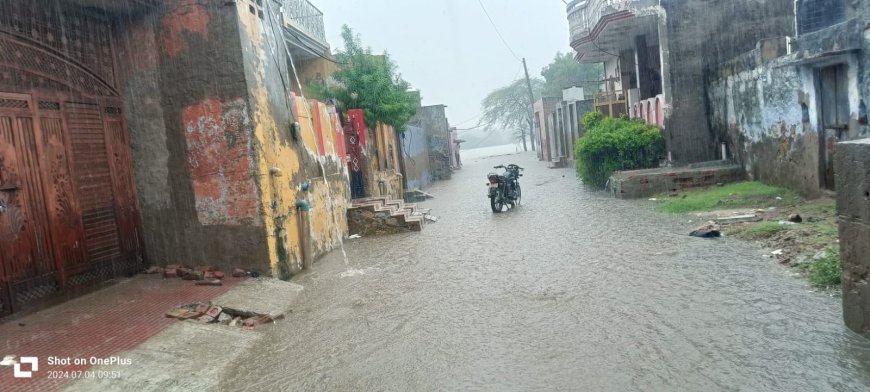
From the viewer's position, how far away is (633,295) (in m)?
6.06

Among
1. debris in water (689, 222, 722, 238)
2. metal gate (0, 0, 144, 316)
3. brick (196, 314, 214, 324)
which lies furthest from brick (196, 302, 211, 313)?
debris in water (689, 222, 722, 238)

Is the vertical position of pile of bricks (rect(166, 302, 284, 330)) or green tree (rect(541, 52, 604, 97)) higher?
green tree (rect(541, 52, 604, 97))

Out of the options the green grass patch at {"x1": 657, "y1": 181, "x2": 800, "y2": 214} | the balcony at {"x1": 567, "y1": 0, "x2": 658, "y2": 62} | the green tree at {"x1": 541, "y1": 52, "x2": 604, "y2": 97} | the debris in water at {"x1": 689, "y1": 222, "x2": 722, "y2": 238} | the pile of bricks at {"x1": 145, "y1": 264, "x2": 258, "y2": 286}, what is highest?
the green tree at {"x1": 541, "y1": 52, "x2": 604, "y2": 97}

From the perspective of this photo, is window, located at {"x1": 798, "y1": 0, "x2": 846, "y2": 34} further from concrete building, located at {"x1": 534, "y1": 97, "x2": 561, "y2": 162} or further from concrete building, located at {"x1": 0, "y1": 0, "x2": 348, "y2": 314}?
concrete building, located at {"x1": 534, "y1": 97, "x2": 561, "y2": 162}

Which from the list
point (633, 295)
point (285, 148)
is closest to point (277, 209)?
point (285, 148)

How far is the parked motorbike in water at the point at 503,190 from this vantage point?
46.2 ft

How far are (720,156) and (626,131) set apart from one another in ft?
7.91

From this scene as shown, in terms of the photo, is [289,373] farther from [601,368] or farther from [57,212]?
[57,212]

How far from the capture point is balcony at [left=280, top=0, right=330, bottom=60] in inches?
571

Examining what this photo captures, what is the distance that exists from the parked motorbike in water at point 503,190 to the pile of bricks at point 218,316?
8.42m

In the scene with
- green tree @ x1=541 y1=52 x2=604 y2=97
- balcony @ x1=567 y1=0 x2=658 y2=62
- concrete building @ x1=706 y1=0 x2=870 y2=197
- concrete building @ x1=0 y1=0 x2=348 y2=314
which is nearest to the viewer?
concrete building @ x1=0 y1=0 x2=348 y2=314

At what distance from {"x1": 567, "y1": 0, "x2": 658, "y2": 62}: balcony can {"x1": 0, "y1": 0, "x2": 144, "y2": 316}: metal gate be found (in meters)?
14.3

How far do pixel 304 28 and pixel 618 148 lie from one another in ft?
29.0

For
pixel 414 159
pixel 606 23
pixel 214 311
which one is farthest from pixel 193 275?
pixel 414 159
